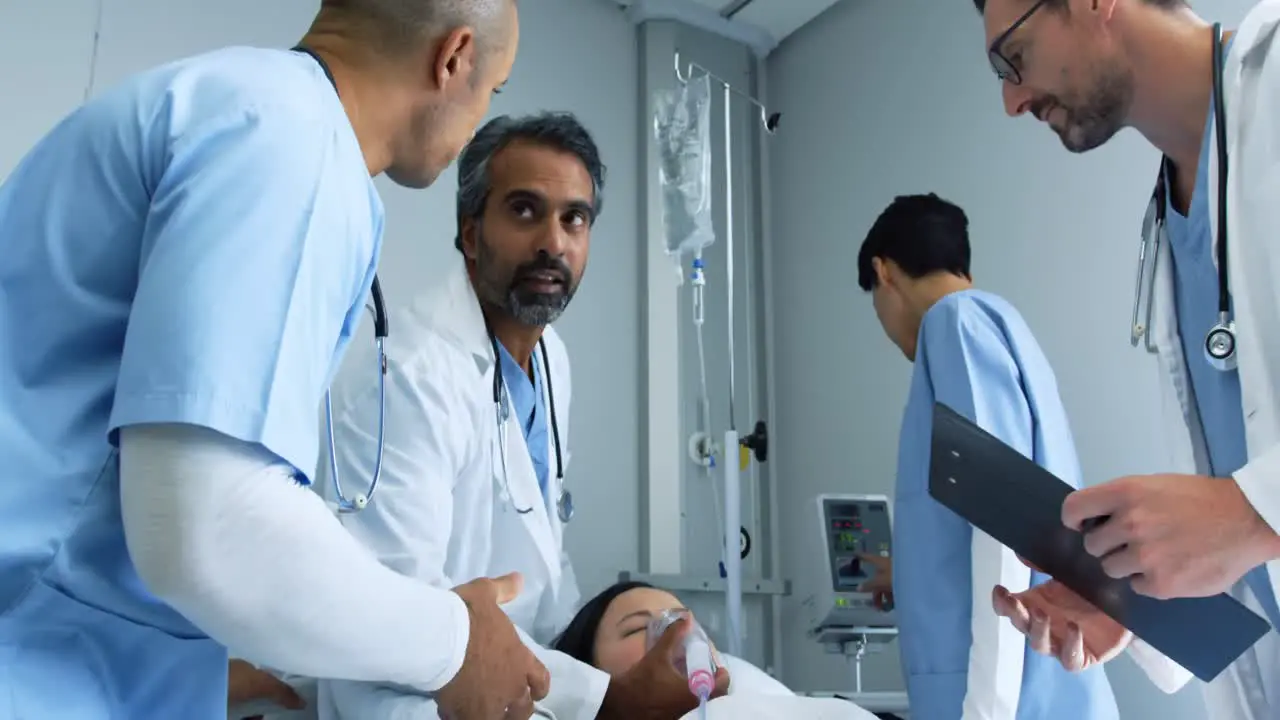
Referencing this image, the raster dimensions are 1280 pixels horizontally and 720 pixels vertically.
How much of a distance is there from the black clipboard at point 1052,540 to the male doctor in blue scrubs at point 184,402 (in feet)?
1.66

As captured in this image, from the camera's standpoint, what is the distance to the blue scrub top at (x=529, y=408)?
2018 millimetres

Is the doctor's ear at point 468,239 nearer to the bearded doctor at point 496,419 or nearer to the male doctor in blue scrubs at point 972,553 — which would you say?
the bearded doctor at point 496,419

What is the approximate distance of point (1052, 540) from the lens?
101 centimetres

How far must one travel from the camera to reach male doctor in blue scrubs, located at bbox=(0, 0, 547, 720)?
2.25ft

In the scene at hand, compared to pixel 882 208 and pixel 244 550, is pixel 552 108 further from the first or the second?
pixel 244 550

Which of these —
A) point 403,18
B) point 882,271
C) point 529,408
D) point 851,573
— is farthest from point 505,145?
point 851,573

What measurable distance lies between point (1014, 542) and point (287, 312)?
2.46ft

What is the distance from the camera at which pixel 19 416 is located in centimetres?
76

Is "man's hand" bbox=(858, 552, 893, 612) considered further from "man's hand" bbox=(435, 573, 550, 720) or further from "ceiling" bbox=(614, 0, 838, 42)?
"ceiling" bbox=(614, 0, 838, 42)

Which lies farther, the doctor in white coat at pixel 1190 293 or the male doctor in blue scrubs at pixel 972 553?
the male doctor in blue scrubs at pixel 972 553

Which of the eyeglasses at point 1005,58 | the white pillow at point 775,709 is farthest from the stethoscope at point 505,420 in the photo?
the eyeglasses at point 1005,58

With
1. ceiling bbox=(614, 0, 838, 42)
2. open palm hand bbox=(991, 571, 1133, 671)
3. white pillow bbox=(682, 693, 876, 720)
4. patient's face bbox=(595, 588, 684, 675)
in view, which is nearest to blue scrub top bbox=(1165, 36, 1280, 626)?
open palm hand bbox=(991, 571, 1133, 671)

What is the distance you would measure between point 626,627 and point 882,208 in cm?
174

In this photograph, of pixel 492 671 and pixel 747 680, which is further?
pixel 747 680
